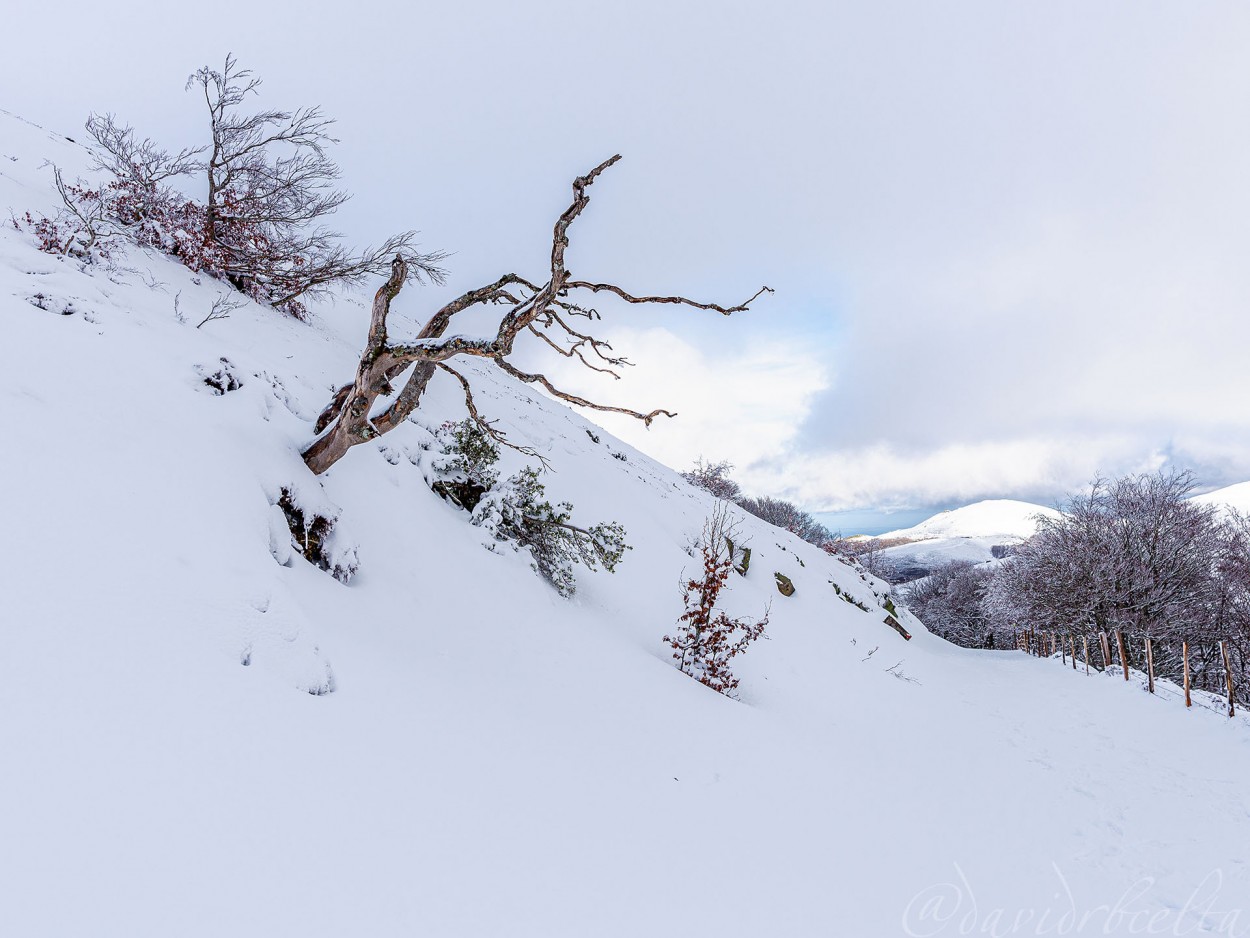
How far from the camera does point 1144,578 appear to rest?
21938 millimetres

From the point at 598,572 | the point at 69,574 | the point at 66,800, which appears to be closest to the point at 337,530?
the point at 69,574

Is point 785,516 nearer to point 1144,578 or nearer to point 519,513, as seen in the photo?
point 1144,578

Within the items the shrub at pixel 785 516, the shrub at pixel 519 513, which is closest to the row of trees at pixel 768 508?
the shrub at pixel 785 516

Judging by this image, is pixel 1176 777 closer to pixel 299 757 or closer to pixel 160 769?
pixel 299 757

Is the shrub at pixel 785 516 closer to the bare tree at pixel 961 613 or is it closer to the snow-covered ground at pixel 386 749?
the bare tree at pixel 961 613

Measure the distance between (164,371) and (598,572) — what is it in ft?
22.4
